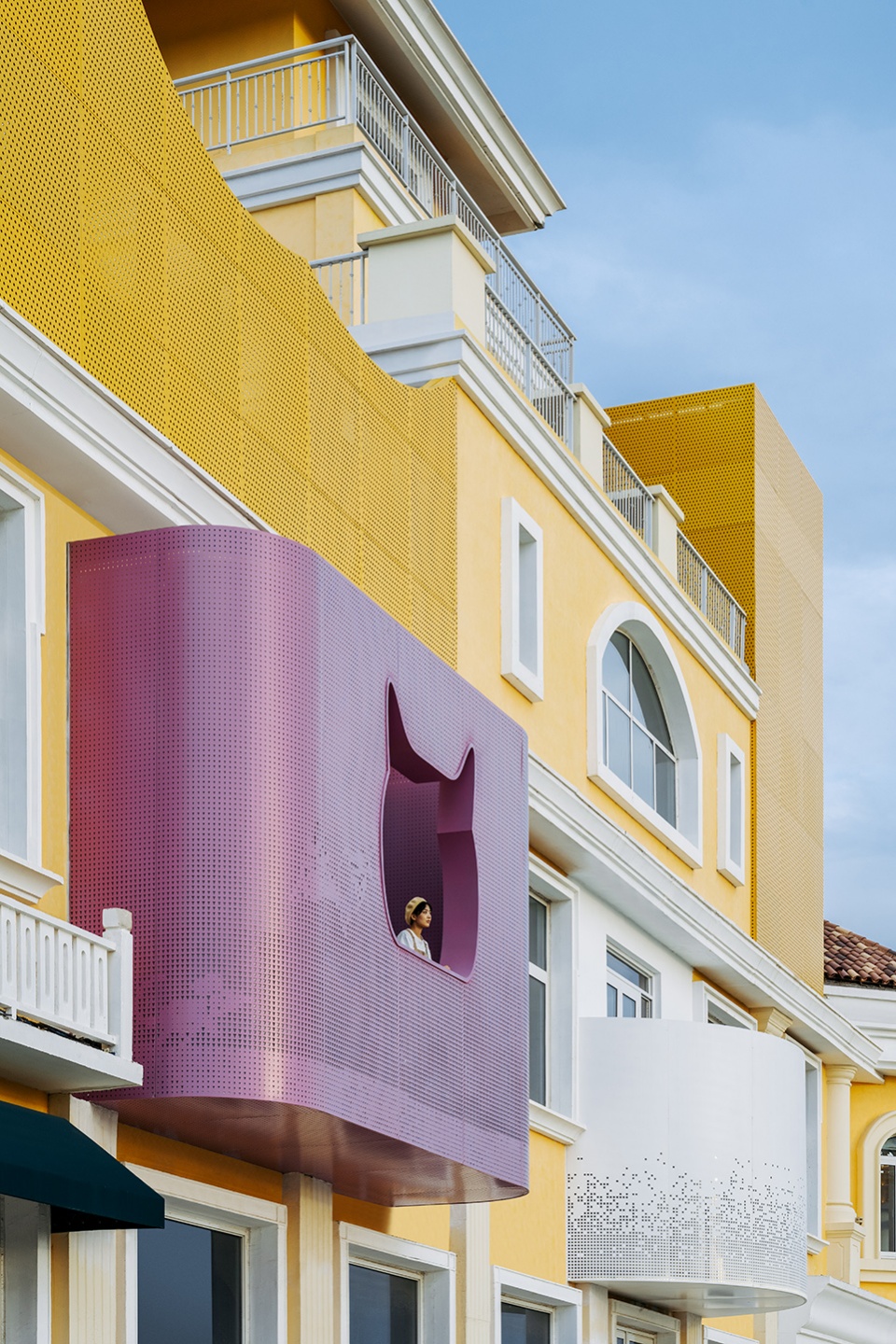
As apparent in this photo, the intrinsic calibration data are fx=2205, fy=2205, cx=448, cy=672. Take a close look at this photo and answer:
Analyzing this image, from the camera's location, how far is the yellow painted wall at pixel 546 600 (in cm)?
1919

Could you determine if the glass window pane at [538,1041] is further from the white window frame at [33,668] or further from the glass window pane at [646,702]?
the white window frame at [33,668]

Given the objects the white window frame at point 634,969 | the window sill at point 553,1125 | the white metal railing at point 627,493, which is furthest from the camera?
the white metal railing at point 627,493

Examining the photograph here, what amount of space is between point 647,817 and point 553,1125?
15.1 feet

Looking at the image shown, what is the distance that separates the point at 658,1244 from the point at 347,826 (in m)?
8.13

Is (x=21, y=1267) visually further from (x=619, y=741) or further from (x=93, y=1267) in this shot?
(x=619, y=741)

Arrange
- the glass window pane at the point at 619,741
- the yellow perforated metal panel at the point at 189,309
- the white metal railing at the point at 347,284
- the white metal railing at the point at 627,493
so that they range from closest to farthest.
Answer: the yellow perforated metal panel at the point at 189,309
the white metal railing at the point at 347,284
the glass window pane at the point at 619,741
the white metal railing at the point at 627,493

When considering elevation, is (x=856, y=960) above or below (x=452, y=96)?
below

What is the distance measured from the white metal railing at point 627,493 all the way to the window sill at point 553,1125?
721cm

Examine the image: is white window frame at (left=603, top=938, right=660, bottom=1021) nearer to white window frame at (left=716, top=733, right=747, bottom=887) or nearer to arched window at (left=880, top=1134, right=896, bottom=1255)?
white window frame at (left=716, top=733, right=747, bottom=887)

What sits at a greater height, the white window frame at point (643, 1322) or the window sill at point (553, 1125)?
the window sill at point (553, 1125)

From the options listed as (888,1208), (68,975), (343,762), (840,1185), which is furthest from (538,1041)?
(888,1208)

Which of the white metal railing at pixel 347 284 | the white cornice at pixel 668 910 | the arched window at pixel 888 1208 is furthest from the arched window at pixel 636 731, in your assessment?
the arched window at pixel 888 1208

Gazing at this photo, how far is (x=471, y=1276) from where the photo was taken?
693 inches

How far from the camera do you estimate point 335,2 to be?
24234mm
